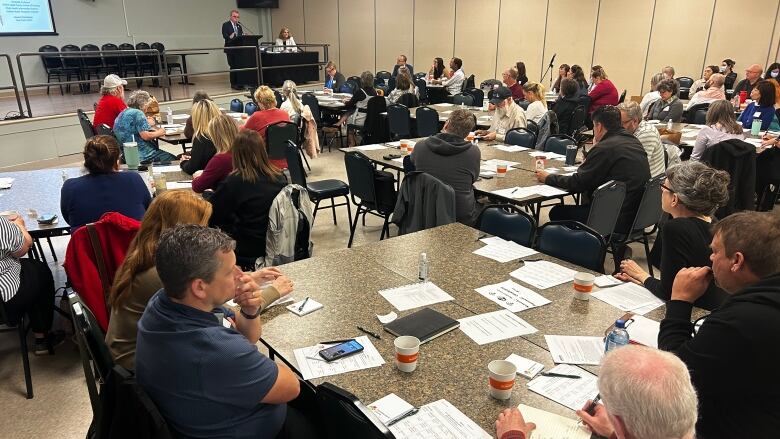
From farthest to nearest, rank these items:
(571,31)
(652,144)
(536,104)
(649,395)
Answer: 1. (571,31)
2. (536,104)
3. (652,144)
4. (649,395)

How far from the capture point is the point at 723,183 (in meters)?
2.66

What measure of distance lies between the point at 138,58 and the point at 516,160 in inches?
451

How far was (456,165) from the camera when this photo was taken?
14.2ft

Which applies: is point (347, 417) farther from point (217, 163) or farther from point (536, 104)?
point (536, 104)

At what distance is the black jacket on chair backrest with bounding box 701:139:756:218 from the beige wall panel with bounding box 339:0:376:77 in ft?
40.0

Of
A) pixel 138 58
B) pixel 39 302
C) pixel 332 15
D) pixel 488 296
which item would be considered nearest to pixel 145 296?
pixel 488 296

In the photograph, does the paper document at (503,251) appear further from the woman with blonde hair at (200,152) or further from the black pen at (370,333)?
the woman with blonde hair at (200,152)

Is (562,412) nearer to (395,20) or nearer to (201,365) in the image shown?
(201,365)

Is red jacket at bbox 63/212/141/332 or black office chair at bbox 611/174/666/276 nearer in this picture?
red jacket at bbox 63/212/141/332

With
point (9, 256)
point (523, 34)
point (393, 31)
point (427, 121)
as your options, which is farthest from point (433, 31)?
point (9, 256)

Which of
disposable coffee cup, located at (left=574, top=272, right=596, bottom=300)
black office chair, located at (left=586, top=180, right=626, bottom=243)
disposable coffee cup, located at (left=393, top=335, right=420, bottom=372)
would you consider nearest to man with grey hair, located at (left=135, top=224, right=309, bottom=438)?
disposable coffee cup, located at (left=393, top=335, right=420, bottom=372)

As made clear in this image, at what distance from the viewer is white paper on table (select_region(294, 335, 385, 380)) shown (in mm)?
1977

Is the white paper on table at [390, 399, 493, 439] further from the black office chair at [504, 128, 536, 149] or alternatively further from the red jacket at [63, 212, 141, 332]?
the black office chair at [504, 128, 536, 149]

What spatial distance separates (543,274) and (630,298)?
44 cm
